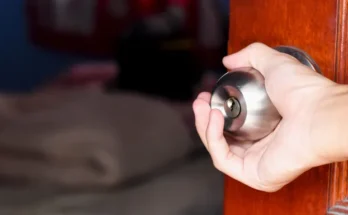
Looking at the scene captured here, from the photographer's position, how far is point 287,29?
35 centimetres

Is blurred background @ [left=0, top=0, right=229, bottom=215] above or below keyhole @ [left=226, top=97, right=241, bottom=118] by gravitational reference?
below

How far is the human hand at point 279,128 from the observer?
30 centimetres

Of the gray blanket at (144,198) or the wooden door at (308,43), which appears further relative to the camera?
the gray blanket at (144,198)

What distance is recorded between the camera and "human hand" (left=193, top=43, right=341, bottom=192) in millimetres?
298

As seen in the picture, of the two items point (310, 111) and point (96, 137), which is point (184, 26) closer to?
point (96, 137)

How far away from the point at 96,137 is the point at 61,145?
0.07m

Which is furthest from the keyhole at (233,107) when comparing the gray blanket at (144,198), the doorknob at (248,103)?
the gray blanket at (144,198)

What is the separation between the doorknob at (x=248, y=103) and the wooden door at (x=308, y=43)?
10 mm

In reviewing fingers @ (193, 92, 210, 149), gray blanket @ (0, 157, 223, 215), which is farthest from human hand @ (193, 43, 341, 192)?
gray blanket @ (0, 157, 223, 215)

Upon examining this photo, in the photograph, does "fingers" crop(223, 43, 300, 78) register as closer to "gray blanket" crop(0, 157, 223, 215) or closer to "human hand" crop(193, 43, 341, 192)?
"human hand" crop(193, 43, 341, 192)

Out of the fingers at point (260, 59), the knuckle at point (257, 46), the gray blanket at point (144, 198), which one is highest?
the knuckle at point (257, 46)

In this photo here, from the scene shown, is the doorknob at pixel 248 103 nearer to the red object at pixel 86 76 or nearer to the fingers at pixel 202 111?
the fingers at pixel 202 111

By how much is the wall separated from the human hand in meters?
0.67

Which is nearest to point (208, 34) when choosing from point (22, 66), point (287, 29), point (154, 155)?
point (154, 155)
